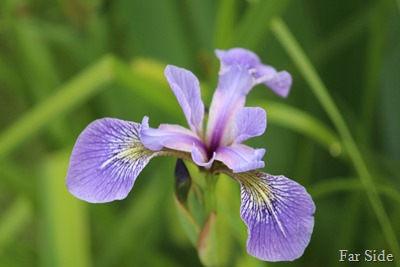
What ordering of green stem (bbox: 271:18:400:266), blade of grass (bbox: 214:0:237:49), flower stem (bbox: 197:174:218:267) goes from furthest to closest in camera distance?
1. blade of grass (bbox: 214:0:237:49)
2. green stem (bbox: 271:18:400:266)
3. flower stem (bbox: 197:174:218:267)

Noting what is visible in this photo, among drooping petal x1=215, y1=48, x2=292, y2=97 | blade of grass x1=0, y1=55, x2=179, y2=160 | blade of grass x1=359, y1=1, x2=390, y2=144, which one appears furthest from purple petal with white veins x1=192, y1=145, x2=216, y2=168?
blade of grass x1=359, y1=1, x2=390, y2=144

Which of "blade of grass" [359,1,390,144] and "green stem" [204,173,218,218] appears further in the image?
"blade of grass" [359,1,390,144]

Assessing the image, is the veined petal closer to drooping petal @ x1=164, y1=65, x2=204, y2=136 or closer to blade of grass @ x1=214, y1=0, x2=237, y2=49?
drooping petal @ x1=164, y1=65, x2=204, y2=136

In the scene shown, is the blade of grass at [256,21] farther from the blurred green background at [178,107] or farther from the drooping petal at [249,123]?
the drooping petal at [249,123]

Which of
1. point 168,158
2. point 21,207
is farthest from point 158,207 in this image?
point 21,207

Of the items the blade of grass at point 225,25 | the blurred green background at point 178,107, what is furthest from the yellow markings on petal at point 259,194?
the blade of grass at point 225,25

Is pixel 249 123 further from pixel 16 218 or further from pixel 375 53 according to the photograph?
pixel 16 218
